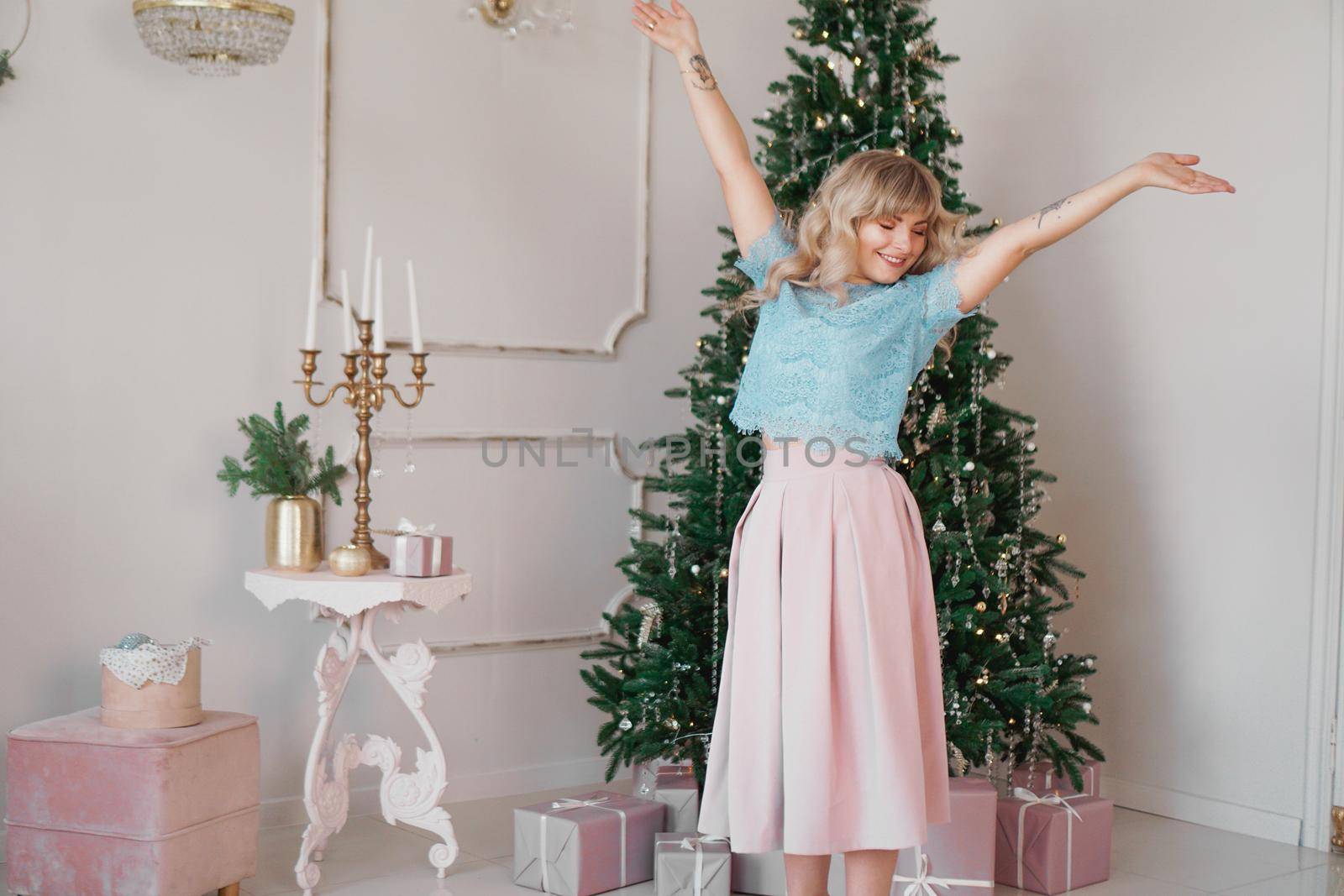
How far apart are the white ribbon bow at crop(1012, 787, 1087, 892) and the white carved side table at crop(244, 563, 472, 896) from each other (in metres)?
1.31

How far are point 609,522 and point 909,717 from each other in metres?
1.86

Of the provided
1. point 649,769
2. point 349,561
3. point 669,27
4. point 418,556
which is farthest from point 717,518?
point 669,27

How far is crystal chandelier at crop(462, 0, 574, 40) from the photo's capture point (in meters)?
3.64

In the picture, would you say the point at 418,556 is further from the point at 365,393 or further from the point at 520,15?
the point at 520,15

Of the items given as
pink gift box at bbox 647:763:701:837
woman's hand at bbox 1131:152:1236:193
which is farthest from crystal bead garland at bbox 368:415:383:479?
woman's hand at bbox 1131:152:1236:193

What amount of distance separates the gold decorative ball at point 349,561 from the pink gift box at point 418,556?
0.22ft

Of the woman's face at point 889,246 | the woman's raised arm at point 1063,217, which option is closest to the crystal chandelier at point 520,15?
the woman's face at point 889,246

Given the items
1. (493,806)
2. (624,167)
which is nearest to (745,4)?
(624,167)

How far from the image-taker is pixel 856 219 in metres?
2.27

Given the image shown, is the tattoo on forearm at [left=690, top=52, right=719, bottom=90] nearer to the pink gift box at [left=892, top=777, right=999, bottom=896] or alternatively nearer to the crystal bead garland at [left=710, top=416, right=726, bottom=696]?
the crystal bead garland at [left=710, top=416, right=726, bottom=696]

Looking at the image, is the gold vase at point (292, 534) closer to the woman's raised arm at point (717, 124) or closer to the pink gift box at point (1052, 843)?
the woman's raised arm at point (717, 124)

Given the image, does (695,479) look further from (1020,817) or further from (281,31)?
(281,31)

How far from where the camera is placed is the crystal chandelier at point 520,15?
3.64 m

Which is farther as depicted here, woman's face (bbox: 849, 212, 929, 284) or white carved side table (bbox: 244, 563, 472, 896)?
white carved side table (bbox: 244, 563, 472, 896)
